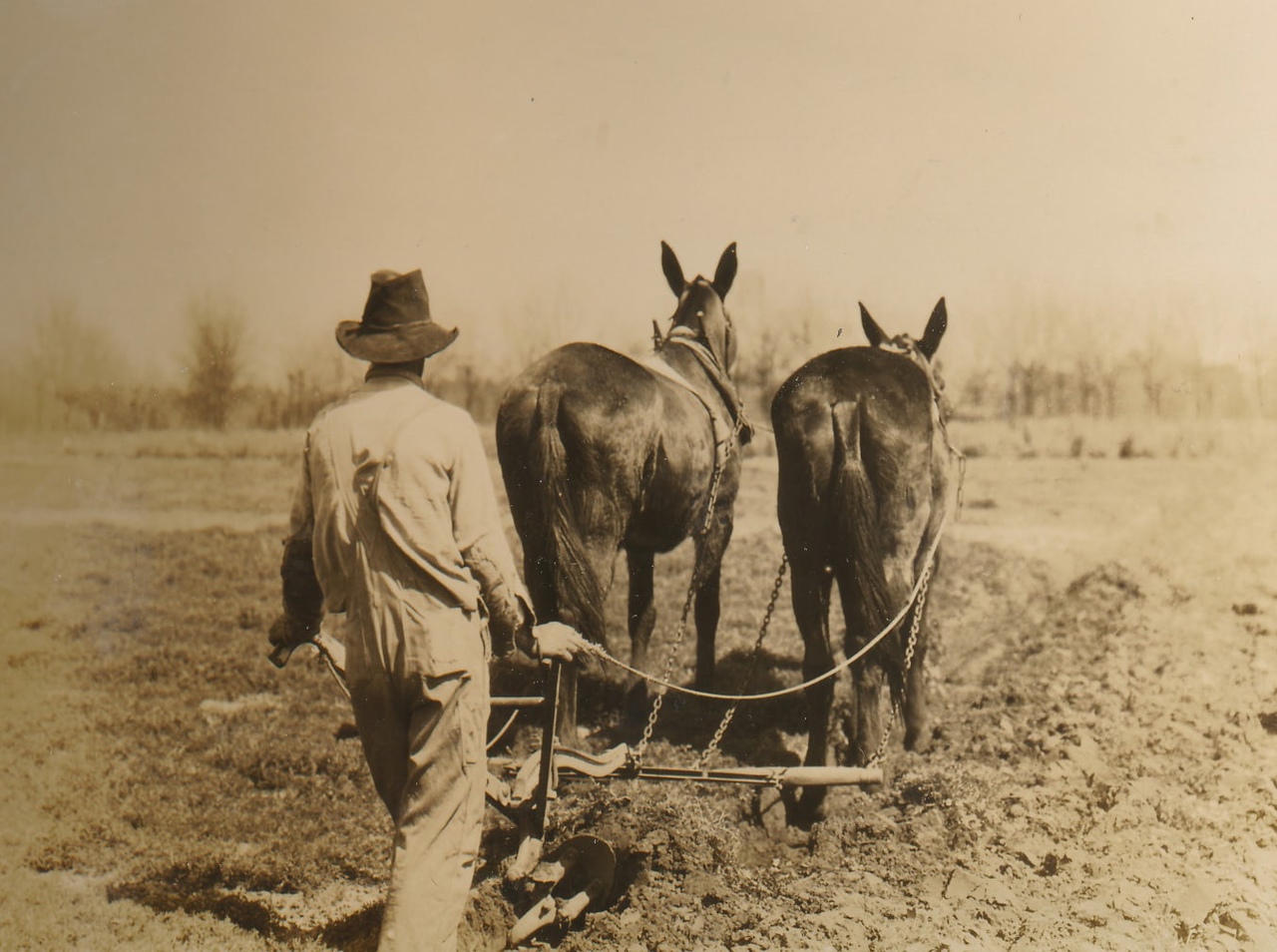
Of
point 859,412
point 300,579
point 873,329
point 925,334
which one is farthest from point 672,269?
point 300,579

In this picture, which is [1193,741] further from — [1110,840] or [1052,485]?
[1052,485]

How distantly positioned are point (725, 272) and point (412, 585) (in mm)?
3459

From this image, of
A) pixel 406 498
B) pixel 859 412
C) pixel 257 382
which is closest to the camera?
pixel 406 498

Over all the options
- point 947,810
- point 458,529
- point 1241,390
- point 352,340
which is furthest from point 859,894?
point 1241,390

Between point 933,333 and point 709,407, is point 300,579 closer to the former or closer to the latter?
point 709,407

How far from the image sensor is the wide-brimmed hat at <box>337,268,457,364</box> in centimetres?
272

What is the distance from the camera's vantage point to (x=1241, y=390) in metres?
6.31

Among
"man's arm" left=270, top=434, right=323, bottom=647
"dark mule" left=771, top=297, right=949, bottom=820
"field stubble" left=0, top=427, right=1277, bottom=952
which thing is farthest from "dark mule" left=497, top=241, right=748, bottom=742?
"man's arm" left=270, top=434, right=323, bottom=647

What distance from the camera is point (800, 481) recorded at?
4359 mm

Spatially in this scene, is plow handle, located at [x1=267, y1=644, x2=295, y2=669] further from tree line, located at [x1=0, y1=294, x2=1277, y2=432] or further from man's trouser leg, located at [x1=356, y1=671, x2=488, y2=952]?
tree line, located at [x1=0, y1=294, x2=1277, y2=432]

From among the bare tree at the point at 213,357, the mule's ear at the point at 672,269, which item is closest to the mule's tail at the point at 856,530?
the mule's ear at the point at 672,269

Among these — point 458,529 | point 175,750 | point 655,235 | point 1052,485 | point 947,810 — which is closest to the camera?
point 458,529

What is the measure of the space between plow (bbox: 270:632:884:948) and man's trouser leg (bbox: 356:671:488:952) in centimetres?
47

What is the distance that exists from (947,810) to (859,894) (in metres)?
0.74
